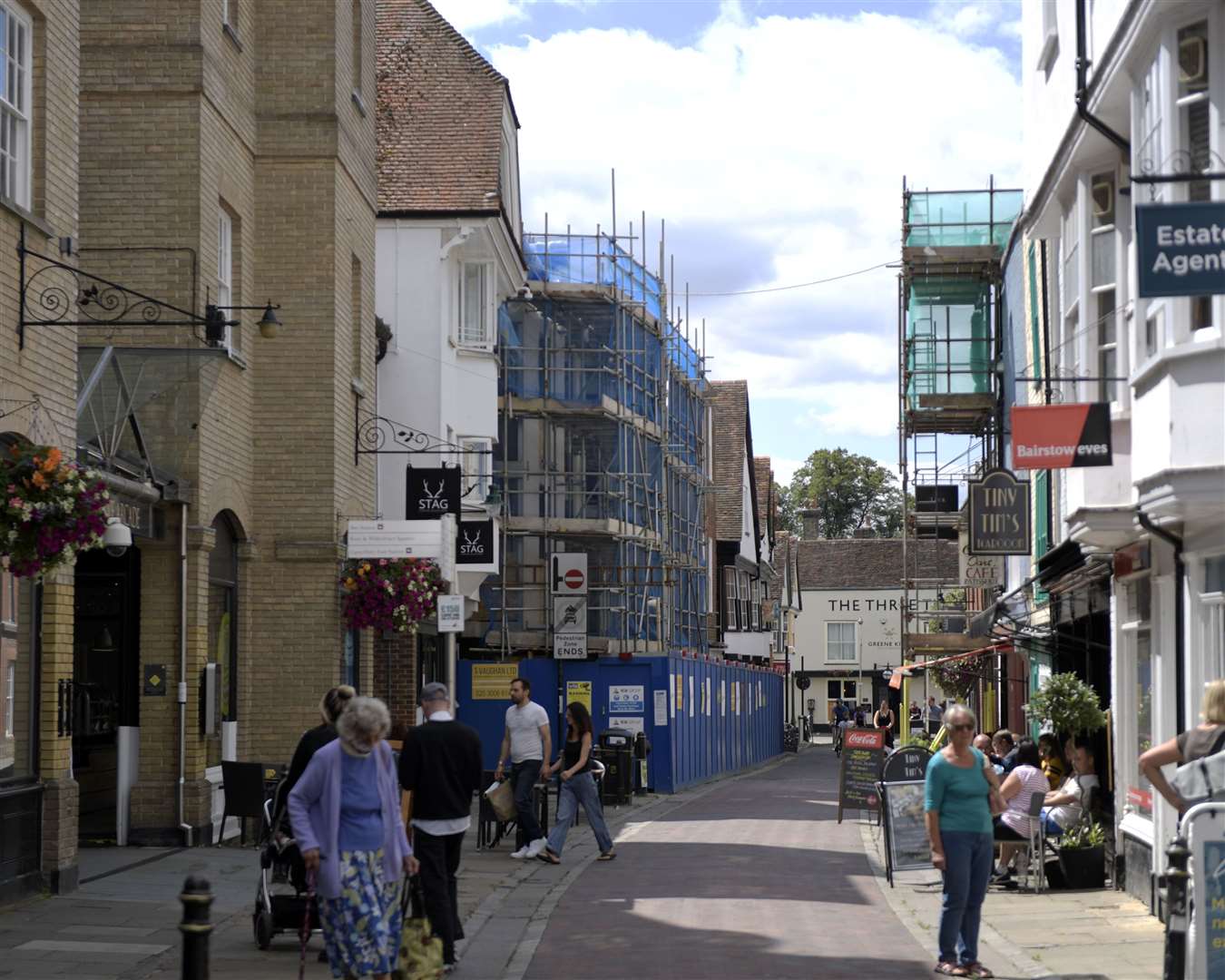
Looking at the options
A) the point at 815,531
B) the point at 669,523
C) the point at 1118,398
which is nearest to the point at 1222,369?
the point at 1118,398

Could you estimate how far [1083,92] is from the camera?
14.3 m

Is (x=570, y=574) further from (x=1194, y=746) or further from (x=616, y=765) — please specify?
(x=1194, y=746)

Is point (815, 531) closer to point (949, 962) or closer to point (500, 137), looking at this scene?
point (500, 137)

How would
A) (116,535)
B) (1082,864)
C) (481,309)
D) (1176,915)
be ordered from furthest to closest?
(481,309) < (1082,864) < (116,535) < (1176,915)

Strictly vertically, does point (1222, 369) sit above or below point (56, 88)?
below

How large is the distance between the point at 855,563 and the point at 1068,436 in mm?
76967

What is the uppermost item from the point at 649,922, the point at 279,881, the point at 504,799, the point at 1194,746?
the point at 1194,746

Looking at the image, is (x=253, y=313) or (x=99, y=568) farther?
(x=253, y=313)

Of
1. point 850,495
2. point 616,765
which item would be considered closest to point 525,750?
point 616,765

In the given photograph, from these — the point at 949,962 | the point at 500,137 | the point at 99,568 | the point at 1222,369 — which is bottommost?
the point at 949,962

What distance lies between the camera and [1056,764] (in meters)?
18.5

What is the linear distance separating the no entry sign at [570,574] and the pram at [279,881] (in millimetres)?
17600

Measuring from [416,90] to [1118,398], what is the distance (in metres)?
19.6

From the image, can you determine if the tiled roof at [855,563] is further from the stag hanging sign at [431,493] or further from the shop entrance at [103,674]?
the shop entrance at [103,674]
